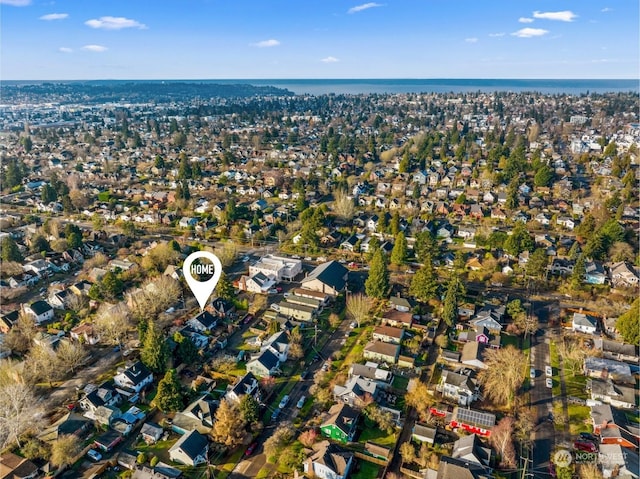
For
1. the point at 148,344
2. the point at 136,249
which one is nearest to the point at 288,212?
the point at 136,249

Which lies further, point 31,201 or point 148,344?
point 31,201

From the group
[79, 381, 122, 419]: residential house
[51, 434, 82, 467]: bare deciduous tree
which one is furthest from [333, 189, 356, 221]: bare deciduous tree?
[51, 434, 82, 467]: bare deciduous tree

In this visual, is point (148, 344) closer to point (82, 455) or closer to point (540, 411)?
point (82, 455)

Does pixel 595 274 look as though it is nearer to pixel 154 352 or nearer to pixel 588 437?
pixel 588 437

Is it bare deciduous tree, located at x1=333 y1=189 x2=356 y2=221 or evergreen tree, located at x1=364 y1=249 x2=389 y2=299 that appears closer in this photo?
evergreen tree, located at x1=364 y1=249 x2=389 y2=299

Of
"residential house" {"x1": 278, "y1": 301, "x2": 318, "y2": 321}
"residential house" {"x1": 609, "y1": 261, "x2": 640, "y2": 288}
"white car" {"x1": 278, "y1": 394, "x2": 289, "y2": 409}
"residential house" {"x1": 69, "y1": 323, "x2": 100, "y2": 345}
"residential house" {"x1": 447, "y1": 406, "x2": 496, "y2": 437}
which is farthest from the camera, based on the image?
"residential house" {"x1": 609, "y1": 261, "x2": 640, "y2": 288}

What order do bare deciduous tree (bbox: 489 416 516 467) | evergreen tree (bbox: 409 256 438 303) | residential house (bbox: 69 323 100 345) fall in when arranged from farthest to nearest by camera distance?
evergreen tree (bbox: 409 256 438 303) < residential house (bbox: 69 323 100 345) < bare deciduous tree (bbox: 489 416 516 467)

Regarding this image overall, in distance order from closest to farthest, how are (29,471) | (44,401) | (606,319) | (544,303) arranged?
(29,471) → (44,401) → (606,319) → (544,303)

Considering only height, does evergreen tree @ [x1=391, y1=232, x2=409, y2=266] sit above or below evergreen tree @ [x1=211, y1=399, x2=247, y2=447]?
above

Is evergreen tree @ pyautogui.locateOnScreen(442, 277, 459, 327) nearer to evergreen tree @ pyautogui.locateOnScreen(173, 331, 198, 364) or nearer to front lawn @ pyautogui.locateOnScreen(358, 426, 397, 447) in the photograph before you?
front lawn @ pyautogui.locateOnScreen(358, 426, 397, 447)
